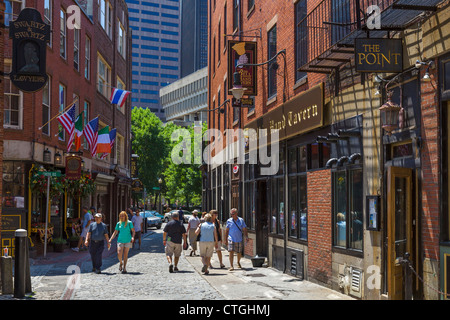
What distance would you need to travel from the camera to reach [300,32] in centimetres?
1427

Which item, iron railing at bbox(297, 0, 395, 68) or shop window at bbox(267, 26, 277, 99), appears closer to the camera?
iron railing at bbox(297, 0, 395, 68)

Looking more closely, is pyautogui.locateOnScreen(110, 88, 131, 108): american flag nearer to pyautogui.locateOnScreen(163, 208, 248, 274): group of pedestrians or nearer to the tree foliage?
pyautogui.locateOnScreen(163, 208, 248, 274): group of pedestrians

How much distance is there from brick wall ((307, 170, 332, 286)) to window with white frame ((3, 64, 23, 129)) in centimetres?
1081

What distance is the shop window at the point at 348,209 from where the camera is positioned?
36.3 feet

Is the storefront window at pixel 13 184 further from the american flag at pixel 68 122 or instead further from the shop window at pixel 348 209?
the shop window at pixel 348 209

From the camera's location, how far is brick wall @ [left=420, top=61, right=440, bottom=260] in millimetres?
8188

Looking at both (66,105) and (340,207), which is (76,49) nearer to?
(66,105)

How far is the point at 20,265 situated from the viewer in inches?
416

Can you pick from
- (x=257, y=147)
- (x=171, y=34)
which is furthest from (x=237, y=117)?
(x=171, y=34)

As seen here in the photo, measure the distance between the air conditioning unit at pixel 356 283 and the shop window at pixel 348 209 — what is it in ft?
1.48

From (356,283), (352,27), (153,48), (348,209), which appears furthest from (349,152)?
(153,48)

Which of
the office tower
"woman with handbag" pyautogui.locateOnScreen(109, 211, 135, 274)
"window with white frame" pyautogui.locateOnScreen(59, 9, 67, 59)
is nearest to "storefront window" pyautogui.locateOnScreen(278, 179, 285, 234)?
"woman with handbag" pyautogui.locateOnScreen(109, 211, 135, 274)
